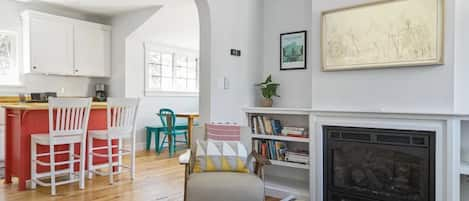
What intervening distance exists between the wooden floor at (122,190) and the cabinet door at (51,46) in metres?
2.15

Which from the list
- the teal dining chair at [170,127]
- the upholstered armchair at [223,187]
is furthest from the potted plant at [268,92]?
the teal dining chair at [170,127]

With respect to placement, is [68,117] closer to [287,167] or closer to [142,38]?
[287,167]

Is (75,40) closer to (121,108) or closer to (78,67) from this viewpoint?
(78,67)

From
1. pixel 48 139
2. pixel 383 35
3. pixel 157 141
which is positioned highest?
pixel 383 35

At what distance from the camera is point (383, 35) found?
2.94 metres

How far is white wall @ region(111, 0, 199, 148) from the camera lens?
5.60 m

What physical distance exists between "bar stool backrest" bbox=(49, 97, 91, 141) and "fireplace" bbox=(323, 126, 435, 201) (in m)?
2.57

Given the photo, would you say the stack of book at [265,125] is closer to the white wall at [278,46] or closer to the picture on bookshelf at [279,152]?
the picture on bookshelf at [279,152]

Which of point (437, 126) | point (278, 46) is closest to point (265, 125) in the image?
point (278, 46)

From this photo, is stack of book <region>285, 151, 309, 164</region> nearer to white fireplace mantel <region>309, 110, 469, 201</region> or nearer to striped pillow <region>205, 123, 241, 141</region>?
white fireplace mantel <region>309, 110, 469, 201</region>

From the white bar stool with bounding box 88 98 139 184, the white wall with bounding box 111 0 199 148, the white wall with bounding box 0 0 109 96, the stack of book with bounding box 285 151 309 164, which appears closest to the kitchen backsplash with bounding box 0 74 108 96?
the white wall with bounding box 0 0 109 96

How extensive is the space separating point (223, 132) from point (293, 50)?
4.22 ft

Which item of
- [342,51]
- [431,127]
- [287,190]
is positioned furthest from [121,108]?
[431,127]

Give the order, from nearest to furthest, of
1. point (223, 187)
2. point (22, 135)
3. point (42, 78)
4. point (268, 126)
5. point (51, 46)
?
point (223, 187)
point (268, 126)
point (22, 135)
point (51, 46)
point (42, 78)
